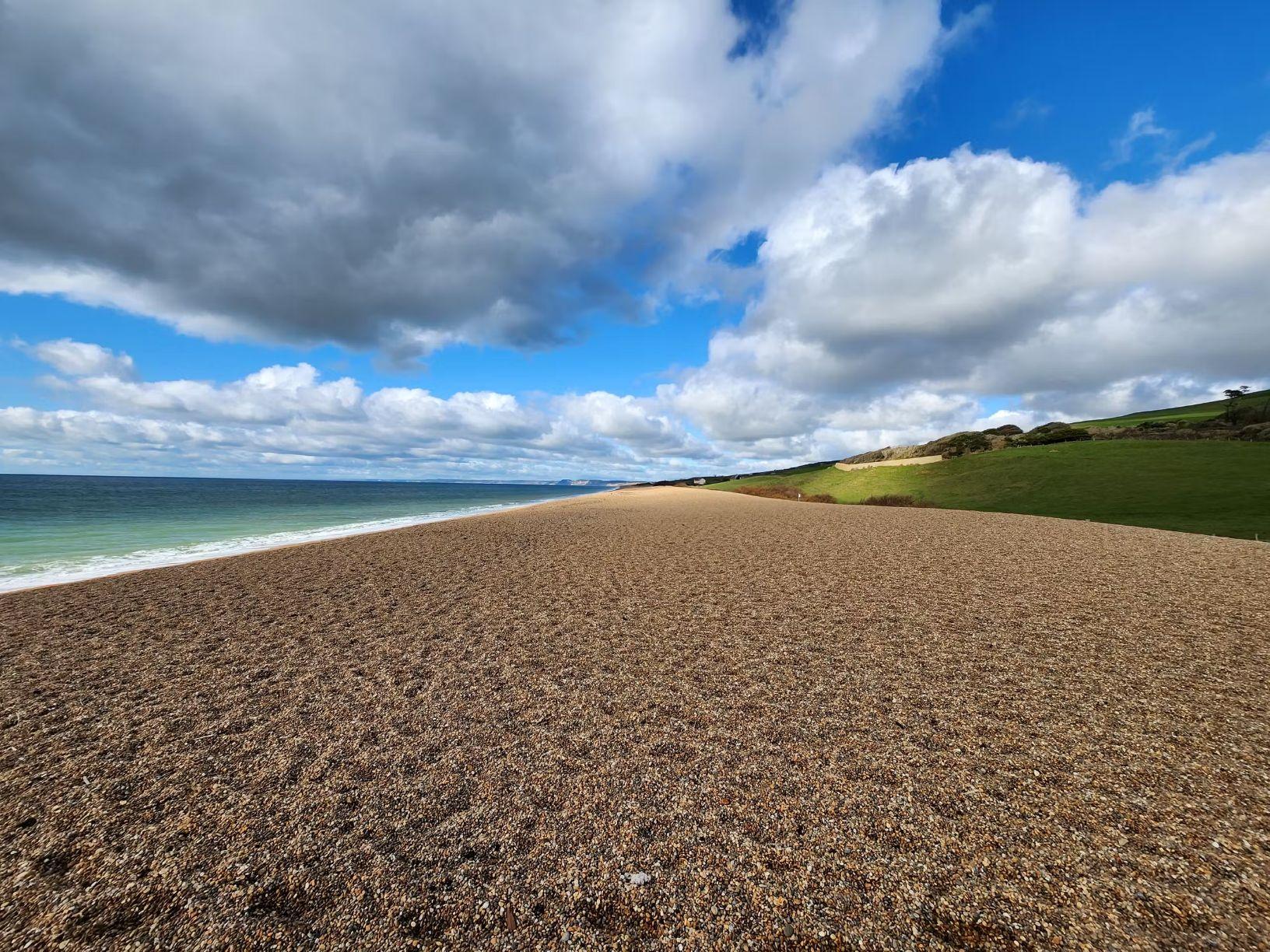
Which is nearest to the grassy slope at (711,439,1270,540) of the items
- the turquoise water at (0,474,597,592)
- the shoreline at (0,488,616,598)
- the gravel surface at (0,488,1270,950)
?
the gravel surface at (0,488,1270,950)

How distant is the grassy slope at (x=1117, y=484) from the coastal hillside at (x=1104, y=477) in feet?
0.21

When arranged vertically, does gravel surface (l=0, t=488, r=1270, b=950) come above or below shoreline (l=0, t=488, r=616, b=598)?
below

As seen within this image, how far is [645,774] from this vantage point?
15.6 ft

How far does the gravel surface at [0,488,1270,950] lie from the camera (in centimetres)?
Result: 320

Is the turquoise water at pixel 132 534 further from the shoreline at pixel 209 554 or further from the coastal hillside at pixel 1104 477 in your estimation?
the coastal hillside at pixel 1104 477

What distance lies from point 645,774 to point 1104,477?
1593 inches

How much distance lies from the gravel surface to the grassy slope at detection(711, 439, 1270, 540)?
736 inches

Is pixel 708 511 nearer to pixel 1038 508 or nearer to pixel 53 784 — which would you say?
pixel 1038 508

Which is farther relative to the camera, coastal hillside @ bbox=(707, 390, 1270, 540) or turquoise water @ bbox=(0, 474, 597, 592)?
coastal hillside @ bbox=(707, 390, 1270, 540)

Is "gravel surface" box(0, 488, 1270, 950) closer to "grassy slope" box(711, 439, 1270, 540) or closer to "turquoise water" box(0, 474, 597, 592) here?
"turquoise water" box(0, 474, 597, 592)

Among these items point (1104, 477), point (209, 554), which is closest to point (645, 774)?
point (209, 554)

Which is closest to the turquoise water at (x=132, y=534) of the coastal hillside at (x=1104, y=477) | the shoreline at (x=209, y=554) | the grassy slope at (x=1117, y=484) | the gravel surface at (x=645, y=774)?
the shoreline at (x=209, y=554)

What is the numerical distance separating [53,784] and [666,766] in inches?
230

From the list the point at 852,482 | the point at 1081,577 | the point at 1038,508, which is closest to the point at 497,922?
the point at 1081,577
